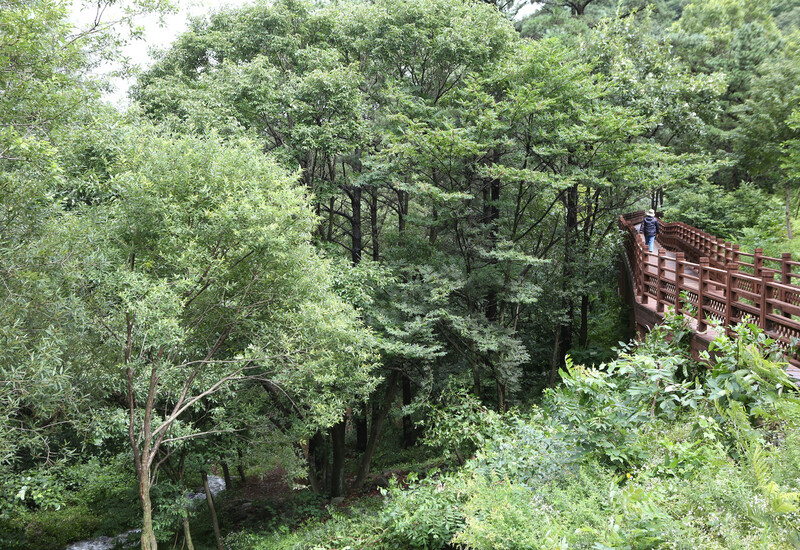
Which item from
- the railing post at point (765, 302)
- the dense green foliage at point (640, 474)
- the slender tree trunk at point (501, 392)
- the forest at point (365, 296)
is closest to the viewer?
the dense green foliage at point (640, 474)

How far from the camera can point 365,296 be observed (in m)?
12.6

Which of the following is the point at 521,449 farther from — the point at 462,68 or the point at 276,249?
the point at 462,68

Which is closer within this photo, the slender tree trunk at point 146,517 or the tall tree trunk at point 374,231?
the slender tree trunk at point 146,517

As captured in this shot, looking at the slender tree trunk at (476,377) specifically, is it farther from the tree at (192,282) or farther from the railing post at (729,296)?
the railing post at (729,296)

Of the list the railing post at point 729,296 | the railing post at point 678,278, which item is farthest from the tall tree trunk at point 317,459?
the railing post at point 729,296

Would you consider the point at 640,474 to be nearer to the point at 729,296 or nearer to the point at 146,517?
the point at 729,296

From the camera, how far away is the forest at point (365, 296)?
5.66 meters

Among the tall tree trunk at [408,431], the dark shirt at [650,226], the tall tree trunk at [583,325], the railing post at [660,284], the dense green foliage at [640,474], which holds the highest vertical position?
the dark shirt at [650,226]

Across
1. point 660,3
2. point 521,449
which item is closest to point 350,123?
point 521,449

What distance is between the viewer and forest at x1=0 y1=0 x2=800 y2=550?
18.6ft

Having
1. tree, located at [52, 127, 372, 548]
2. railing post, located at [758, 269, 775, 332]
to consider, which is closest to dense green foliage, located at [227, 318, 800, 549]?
railing post, located at [758, 269, 775, 332]

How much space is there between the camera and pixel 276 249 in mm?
8820

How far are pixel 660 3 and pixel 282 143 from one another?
28206 mm

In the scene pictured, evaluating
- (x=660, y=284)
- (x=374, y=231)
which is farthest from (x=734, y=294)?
(x=374, y=231)
